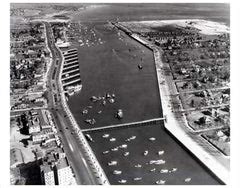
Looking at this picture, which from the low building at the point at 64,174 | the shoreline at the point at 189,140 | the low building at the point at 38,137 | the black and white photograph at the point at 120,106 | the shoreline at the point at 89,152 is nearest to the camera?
the low building at the point at 64,174

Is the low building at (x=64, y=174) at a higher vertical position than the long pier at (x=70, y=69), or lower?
lower

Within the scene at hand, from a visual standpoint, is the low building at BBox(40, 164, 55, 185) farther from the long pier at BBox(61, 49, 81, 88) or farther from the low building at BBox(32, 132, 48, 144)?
the long pier at BBox(61, 49, 81, 88)

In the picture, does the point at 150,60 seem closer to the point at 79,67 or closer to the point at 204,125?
the point at 79,67

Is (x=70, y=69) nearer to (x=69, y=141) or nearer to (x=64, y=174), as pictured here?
(x=69, y=141)

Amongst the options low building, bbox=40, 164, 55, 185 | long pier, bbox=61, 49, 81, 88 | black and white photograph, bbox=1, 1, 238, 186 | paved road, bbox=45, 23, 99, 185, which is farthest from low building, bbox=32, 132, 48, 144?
long pier, bbox=61, 49, 81, 88

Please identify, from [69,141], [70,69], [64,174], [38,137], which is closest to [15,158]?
[38,137]

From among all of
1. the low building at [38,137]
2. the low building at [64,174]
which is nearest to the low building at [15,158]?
the low building at [38,137]

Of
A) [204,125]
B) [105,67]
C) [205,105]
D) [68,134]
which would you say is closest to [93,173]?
[68,134]

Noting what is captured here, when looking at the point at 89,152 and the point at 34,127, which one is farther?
the point at 34,127

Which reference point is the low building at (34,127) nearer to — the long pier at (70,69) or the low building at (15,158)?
the low building at (15,158)
